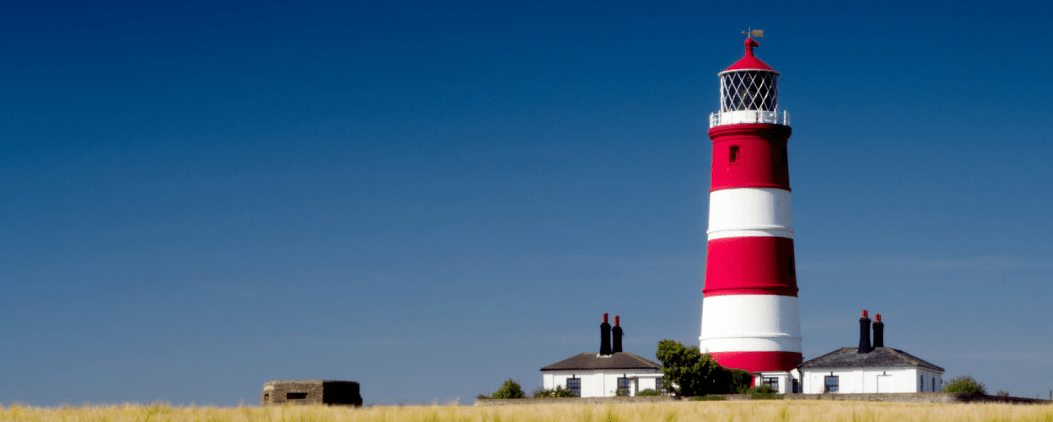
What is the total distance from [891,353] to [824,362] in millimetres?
2777

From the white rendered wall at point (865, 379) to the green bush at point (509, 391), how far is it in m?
11.8

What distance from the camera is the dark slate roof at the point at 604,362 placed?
68562 millimetres

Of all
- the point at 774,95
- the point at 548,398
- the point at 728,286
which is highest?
the point at 774,95

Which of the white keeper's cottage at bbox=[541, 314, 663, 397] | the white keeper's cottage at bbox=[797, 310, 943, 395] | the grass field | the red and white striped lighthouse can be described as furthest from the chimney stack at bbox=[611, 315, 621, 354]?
the grass field

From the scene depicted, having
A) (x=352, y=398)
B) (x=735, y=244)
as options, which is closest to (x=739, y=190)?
(x=735, y=244)

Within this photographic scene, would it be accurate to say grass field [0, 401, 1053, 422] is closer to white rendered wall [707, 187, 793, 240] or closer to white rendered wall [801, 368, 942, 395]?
white rendered wall [707, 187, 793, 240]

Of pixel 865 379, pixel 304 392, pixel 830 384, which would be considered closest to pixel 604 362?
pixel 830 384

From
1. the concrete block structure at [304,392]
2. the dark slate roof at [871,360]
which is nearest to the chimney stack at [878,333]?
the dark slate roof at [871,360]

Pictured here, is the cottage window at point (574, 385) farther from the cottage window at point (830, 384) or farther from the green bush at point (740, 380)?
the cottage window at point (830, 384)

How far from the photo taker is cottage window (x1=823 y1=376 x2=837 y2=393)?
207ft

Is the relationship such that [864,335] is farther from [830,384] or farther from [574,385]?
[574,385]

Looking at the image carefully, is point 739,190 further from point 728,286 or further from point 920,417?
point 920,417

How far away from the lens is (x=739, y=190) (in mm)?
61312

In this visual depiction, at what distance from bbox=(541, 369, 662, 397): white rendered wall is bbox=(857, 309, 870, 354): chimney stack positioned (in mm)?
8600
